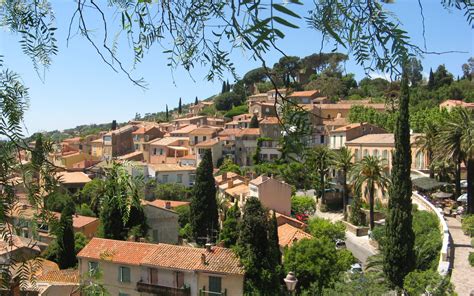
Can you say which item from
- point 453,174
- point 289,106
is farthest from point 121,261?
point 453,174

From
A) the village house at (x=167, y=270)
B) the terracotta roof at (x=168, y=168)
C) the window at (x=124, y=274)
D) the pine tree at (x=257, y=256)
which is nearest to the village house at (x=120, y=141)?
the terracotta roof at (x=168, y=168)

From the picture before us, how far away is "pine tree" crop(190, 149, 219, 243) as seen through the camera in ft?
85.0

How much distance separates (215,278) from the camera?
666 inches

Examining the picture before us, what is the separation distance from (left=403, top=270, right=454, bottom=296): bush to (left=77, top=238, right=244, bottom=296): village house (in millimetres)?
5712

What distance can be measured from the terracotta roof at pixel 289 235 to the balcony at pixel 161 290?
4718 millimetres

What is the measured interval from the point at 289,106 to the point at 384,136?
31.3 m

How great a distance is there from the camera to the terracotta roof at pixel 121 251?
18.3 m

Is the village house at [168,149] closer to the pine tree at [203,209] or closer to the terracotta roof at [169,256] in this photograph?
the pine tree at [203,209]

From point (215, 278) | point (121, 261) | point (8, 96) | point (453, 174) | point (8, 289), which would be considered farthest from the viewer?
point (453, 174)

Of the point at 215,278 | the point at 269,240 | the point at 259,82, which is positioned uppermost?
the point at 259,82

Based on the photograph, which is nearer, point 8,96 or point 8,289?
point 8,289

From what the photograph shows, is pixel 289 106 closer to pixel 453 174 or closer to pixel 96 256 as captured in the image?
pixel 96 256

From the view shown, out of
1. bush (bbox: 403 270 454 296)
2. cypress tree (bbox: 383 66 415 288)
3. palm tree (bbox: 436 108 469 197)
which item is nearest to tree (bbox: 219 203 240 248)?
cypress tree (bbox: 383 66 415 288)

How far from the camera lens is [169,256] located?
18.2 meters
